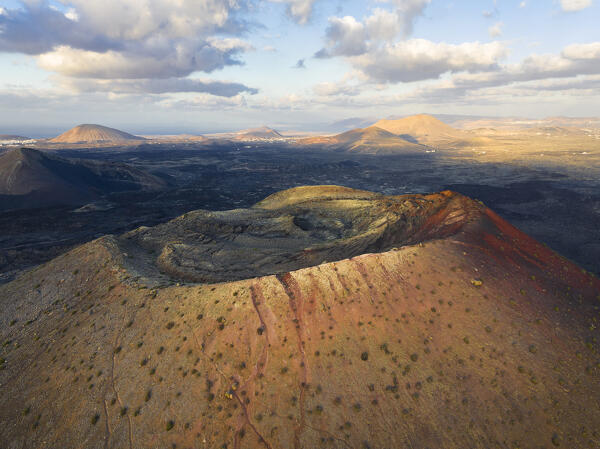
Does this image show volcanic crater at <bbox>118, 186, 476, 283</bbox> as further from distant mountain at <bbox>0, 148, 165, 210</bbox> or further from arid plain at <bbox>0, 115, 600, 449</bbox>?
distant mountain at <bbox>0, 148, 165, 210</bbox>

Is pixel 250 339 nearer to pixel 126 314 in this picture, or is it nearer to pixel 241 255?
pixel 126 314

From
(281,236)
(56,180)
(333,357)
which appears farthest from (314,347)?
(56,180)

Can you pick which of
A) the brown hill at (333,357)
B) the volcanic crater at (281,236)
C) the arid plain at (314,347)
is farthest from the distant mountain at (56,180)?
the brown hill at (333,357)

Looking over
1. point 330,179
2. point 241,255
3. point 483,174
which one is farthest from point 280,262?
point 483,174

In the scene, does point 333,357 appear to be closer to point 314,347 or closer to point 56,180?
point 314,347

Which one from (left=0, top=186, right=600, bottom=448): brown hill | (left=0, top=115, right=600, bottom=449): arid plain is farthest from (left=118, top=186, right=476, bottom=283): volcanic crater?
(left=0, top=186, right=600, bottom=448): brown hill
